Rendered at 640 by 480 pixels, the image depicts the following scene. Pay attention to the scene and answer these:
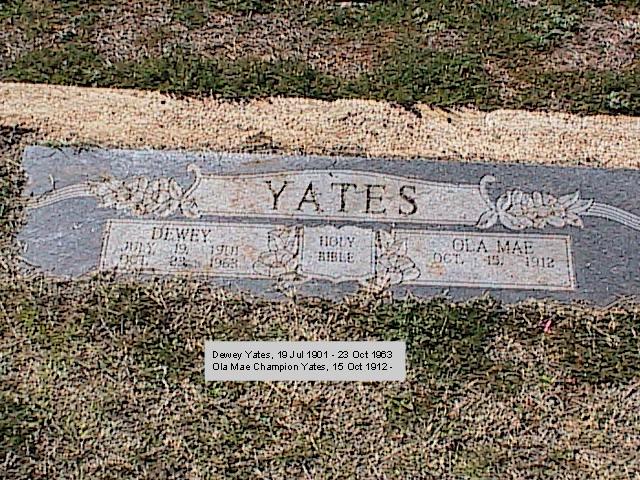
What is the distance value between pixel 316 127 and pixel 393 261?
2.67ft

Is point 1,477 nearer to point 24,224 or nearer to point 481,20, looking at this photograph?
point 24,224

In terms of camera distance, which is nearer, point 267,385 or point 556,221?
point 267,385

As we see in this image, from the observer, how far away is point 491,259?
10.7ft

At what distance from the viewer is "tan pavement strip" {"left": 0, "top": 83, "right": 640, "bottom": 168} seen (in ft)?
12.1

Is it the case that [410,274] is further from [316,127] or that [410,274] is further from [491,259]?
[316,127]

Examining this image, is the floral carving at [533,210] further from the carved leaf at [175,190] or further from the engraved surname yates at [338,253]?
the carved leaf at [175,190]

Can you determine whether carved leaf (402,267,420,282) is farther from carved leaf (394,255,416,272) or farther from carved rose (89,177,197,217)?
carved rose (89,177,197,217)

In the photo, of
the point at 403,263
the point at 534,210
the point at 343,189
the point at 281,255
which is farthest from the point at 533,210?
the point at 281,255

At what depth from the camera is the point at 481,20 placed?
4.56 metres

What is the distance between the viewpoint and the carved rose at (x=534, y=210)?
3379 mm

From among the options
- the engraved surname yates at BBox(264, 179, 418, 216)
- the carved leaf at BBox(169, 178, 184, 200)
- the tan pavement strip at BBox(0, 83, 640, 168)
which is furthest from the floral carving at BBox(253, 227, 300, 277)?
the tan pavement strip at BBox(0, 83, 640, 168)

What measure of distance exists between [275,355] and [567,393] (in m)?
0.91

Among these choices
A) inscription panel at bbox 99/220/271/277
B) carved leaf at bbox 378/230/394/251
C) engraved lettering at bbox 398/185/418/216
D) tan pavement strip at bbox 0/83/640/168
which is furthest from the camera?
tan pavement strip at bbox 0/83/640/168

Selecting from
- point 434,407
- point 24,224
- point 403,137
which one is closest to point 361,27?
point 403,137
